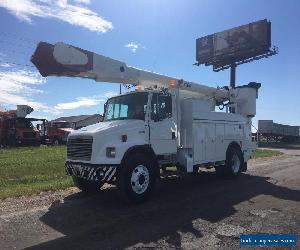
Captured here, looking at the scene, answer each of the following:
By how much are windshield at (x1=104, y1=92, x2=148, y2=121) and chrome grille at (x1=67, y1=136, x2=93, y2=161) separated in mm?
1582

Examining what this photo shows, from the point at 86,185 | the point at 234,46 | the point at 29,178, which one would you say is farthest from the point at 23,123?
the point at 234,46

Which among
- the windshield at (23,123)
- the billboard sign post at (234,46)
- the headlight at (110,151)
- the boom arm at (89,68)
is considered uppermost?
the billboard sign post at (234,46)

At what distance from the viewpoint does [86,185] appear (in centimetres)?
1113

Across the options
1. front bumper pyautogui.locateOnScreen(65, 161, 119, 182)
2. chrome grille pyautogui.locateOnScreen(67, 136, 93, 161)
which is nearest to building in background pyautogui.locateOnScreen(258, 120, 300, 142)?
chrome grille pyautogui.locateOnScreen(67, 136, 93, 161)

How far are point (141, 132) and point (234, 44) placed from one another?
184ft

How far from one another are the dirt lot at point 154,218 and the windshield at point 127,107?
2.26m

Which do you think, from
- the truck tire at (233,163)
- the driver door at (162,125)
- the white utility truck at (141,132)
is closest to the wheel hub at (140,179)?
the white utility truck at (141,132)

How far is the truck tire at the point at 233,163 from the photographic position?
14094 millimetres

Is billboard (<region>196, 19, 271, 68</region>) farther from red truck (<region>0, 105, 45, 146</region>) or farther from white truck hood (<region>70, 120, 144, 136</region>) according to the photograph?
white truck hood (<region>70, 120, 144, 136</region>)

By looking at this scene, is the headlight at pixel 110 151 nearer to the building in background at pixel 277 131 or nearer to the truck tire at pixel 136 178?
the truck tire at pixel 136 178

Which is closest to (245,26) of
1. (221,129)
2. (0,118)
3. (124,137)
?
(0,118)

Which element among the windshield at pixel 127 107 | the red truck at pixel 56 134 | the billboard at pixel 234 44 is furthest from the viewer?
the billboard at pixel 234 44

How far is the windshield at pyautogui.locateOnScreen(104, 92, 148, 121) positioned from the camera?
427 inches

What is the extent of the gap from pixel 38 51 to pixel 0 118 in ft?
99.1
